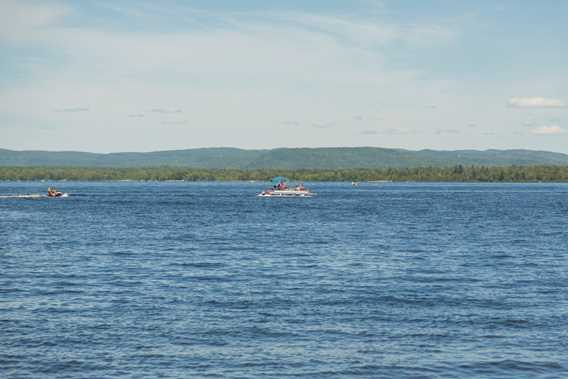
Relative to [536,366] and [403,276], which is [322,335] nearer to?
[536,366]

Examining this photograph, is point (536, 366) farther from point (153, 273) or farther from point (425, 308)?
point (153, 273)

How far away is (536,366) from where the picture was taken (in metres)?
28.3

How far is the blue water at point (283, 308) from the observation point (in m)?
28.6

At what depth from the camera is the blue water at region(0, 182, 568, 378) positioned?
93.9ft

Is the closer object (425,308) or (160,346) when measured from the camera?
(160,346)

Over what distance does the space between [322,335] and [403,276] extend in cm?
1713

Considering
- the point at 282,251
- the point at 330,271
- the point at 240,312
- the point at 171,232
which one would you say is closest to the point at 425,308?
the point at 240,312

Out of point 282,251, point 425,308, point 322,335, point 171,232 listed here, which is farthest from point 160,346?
point 171,232

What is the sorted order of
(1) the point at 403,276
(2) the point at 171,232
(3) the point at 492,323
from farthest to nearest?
(2) the point at 171,232 < (1) the point at 403,276 < (3) the point at 492,323

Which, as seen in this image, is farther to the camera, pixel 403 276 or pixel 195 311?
pixel 403 276

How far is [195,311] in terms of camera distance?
3725cm

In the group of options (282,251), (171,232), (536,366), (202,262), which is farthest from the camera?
(171,232)

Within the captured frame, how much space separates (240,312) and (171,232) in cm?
4861

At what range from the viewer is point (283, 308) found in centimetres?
3794
